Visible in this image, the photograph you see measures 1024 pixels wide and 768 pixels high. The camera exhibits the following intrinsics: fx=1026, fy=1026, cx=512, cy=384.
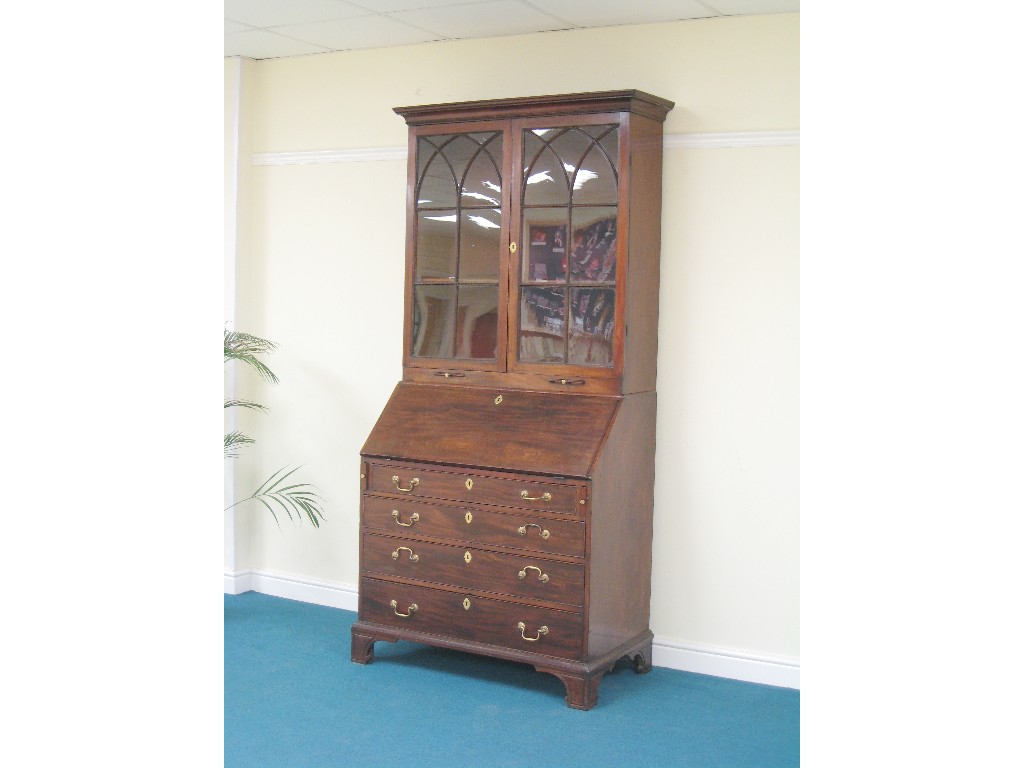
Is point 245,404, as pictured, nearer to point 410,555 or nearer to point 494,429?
point 410,555

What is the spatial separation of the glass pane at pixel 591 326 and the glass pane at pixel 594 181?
0.32 metres

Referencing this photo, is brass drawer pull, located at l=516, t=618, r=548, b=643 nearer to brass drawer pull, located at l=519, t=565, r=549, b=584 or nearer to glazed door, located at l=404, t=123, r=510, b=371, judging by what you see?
brass drawer pull, located at l=519, t=565, r=549, b=584

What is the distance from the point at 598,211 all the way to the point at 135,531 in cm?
317

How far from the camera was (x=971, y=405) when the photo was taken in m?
0.59

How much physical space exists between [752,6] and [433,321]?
63.9 inches

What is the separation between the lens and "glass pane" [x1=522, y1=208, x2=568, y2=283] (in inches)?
146

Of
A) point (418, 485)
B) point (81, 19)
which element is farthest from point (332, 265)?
point (81, 19)

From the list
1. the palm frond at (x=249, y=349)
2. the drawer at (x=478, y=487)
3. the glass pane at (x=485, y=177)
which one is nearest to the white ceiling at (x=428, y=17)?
the glass pane at (x=485, y=177)

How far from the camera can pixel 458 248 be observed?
391 cm

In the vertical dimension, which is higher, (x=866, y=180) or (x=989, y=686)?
(x=866, y=180)

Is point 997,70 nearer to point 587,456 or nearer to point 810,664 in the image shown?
point 810,664

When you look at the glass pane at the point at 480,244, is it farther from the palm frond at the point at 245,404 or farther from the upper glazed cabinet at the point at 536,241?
A: the palm frond at the point at 245,404

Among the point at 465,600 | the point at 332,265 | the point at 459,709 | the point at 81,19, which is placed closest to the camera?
the point at 81,19

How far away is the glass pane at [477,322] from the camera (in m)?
3.84
